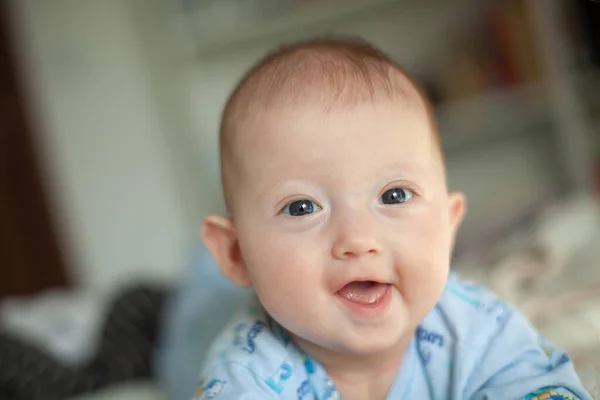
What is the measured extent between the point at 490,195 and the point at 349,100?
6.75 ft

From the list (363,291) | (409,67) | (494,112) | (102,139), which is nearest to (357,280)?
(363,291)

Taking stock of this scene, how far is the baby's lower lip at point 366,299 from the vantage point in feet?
2.00

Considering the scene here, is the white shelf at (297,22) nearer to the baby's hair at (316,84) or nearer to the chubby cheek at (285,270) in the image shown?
the baby's hair at (316,84)

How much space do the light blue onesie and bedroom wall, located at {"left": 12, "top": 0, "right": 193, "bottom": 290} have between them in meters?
2.16

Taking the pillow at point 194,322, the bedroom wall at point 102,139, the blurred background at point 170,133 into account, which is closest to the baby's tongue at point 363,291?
the pillow at point 194,322

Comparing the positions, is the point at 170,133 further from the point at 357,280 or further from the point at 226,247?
the point at 357,280

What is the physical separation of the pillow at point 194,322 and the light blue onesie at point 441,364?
0.41 m

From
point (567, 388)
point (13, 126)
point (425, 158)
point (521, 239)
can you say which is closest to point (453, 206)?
point (425, 158)

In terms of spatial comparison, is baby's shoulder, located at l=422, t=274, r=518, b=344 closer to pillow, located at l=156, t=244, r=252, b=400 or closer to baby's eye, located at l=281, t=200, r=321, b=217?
baby's eye, located at l=281, t=200, r=321, b=217

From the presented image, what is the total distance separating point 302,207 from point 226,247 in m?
0.16

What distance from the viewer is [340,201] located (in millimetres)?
611

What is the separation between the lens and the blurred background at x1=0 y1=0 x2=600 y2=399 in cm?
158

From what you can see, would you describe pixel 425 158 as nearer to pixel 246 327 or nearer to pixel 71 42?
pixel 246 327

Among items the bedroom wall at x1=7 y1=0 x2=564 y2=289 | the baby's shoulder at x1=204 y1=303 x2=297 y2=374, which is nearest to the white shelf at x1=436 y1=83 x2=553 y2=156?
the bedroom wall at x1=7 y1=0 x2=564 y2=289
